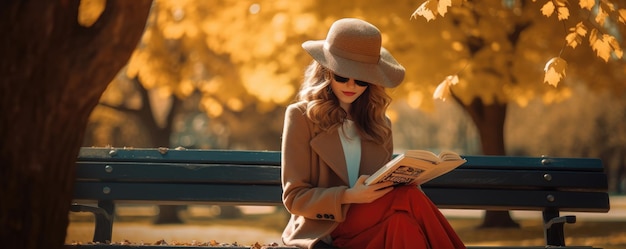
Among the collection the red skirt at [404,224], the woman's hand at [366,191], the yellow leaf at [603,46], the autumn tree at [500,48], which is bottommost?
the red skirt at [404,224]

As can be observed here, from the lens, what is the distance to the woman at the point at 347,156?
13.7ft

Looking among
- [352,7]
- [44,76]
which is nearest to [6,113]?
[44,76]

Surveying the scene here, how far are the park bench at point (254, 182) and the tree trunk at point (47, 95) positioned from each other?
1.98 m

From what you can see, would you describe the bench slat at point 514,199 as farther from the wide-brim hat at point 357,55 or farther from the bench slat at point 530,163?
the wide-brim hat at point 357,55

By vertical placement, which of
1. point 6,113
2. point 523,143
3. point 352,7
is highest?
point 523,143

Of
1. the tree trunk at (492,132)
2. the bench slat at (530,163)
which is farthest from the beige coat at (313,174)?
the tree trunk at (492,132)

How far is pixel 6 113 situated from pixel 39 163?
0.22 m

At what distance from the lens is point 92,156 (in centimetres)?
549

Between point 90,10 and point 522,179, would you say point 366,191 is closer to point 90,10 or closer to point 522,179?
point 522,179

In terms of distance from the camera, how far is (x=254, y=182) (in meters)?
5.39

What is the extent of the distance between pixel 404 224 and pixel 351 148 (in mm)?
801

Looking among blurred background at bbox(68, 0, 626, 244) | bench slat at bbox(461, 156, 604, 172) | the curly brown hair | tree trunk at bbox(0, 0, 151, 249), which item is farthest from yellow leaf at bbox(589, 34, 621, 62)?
blurred background at bbox(68, 0, 626, 244)

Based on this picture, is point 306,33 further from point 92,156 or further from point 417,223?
point 417,223

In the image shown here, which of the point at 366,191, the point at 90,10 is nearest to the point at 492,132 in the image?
the point at 90,10
